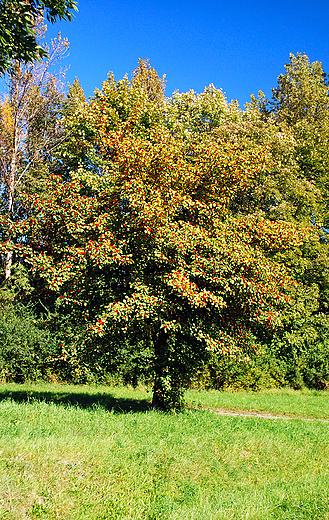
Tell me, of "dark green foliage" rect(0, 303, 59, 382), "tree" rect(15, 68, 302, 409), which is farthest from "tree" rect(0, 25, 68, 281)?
"tree" rect(15, 68, 302, 409)

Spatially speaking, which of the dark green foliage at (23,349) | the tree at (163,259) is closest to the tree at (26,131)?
the dark green foliage at (23,349)

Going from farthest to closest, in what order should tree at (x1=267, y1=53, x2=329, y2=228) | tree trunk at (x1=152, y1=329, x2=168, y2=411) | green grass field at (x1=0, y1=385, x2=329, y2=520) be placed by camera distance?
tree at (x1=267, y1=53, x2=329, y2=228) < tree trunk at (x1=152, y1=329, x2=168, y2=411) < green grass field at (x1=0, y1=385, x2=329, y2=520)

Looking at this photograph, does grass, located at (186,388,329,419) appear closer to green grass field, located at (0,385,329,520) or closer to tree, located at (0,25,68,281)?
green grass field, located at (0,385,329,520)

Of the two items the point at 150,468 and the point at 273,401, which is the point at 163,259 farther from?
the point at 273,401

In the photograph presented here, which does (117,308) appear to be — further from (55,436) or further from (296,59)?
(296,59)

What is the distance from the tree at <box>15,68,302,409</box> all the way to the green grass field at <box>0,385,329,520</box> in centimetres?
182

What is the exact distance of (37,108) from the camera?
22.3 m

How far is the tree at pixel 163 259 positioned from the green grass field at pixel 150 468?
1.82 metres

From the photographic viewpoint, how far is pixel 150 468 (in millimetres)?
5977

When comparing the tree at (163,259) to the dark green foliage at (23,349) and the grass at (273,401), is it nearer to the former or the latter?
the grass at (273,401)

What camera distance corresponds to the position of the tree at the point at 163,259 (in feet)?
29.2

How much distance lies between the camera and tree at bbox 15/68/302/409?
8.91m

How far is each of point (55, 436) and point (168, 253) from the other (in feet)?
14.7

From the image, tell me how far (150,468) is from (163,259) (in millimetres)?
4233
